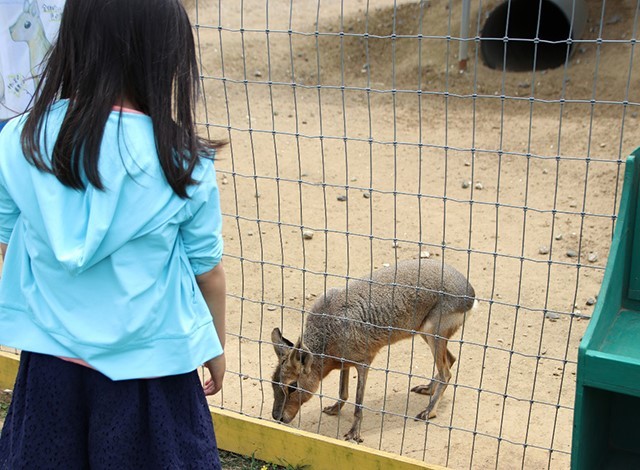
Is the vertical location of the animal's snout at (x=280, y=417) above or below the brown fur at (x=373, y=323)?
below

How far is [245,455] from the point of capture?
171 inches

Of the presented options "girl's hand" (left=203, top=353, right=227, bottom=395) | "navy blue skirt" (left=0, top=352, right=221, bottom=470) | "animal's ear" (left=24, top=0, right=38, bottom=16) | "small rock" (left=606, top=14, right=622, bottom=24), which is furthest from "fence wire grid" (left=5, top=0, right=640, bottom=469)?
"navy blue skirt" (left=0, top=352, right=221, bottom=470)

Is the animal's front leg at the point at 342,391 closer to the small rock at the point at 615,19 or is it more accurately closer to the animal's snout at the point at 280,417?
the animal's snout at the point at 280,417

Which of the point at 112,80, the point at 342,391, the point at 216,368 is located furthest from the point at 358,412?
the point at 112,80

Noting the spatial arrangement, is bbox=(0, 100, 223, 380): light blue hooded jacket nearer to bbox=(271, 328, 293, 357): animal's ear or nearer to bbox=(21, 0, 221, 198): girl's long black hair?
bbox=(21, 0, 221, 198): girl's long black hair

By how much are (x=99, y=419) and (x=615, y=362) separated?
1577 millimetres

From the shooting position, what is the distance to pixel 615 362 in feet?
8.46

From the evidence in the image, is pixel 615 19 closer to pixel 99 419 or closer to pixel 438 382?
pixel 438 382

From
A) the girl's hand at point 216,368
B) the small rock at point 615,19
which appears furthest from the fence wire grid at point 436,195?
the girl's hand at point 216,368

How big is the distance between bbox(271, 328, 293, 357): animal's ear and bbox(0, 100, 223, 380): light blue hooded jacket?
7.27ft

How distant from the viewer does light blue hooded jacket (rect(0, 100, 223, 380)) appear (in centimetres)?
226

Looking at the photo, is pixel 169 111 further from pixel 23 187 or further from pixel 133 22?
pixel 23 187

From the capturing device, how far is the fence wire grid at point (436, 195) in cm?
443

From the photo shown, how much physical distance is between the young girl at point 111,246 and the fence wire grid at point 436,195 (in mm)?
1160
